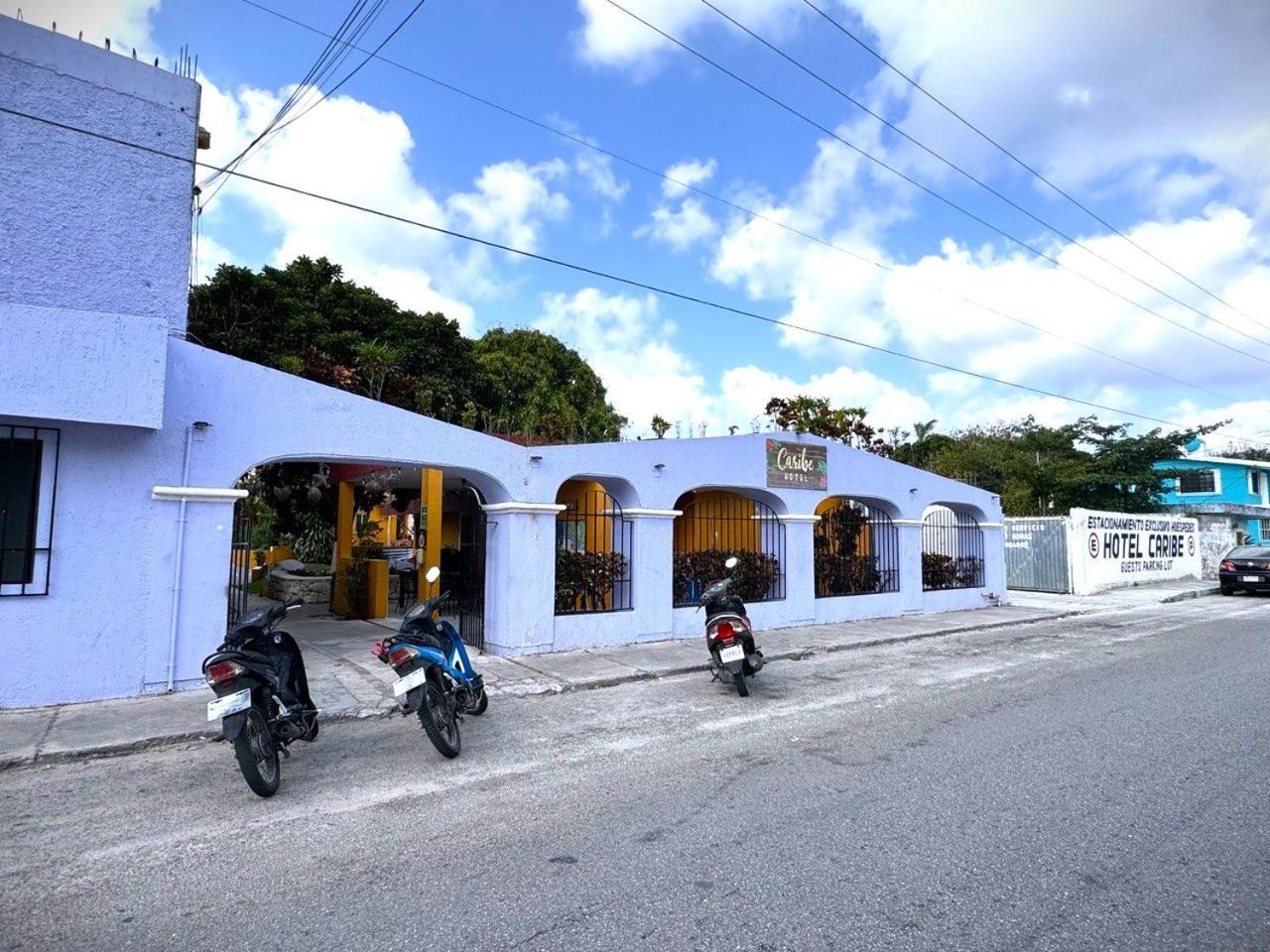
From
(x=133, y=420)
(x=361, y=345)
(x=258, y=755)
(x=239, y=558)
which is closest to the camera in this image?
(x=258, y=755)

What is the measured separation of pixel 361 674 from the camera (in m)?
8.07

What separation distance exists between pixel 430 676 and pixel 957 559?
1389cm

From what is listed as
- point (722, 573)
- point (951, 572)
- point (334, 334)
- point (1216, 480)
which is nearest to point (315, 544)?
point (334, 334)

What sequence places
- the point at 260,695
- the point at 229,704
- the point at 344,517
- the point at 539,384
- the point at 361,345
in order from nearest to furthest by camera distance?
the point at 229,704 → the point at 260,695 → the point at 344,517 → the point at 361,345 → the point at 539,384

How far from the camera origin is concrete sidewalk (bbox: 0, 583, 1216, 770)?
5668 millimetres

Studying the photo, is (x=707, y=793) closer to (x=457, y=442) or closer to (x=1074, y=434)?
(x=457, y=442)

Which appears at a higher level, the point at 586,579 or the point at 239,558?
the point at 239,558

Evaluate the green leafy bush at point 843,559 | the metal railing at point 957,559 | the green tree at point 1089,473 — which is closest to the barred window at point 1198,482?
the green tree at point 1089,473

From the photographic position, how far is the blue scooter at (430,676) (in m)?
5.13

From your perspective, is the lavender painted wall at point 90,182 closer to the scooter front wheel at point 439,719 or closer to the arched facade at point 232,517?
the arched facade at point 232,517

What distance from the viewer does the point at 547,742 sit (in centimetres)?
575

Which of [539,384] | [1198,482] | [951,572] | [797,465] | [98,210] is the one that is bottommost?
[951,572]

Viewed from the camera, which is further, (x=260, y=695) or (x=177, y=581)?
(x=177, y=581)

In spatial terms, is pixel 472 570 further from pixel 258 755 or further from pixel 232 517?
pixel 258 755
